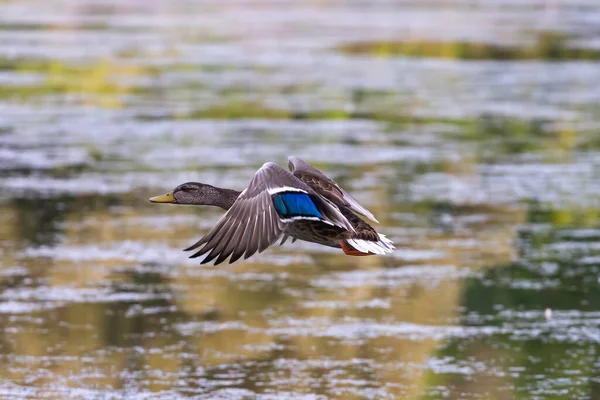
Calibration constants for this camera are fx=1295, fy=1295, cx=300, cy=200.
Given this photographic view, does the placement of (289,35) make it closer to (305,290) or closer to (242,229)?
(305,290)

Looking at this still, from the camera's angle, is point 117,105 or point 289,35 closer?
point 117,105

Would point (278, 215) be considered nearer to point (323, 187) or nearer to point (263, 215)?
point (263, 215)

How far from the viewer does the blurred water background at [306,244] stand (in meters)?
7.62

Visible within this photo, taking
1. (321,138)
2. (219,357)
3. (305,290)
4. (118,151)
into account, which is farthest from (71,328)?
(321,138)

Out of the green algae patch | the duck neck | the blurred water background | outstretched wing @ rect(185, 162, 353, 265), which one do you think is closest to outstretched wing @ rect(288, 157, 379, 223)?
the duck neck

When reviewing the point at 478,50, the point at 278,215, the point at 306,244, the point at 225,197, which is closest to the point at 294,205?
the point at 278,215

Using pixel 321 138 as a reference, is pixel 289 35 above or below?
above

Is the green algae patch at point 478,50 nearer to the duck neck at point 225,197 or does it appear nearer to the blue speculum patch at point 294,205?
the duck neck at point 225,197

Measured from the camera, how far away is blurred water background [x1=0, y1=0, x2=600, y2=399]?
762cm

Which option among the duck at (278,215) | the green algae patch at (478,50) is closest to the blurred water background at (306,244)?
the green algae patch at (478,50)

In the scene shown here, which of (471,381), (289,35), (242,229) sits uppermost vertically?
(289,35)

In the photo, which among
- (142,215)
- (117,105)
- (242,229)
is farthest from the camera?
(117,105)

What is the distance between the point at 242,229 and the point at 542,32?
26.1 metres

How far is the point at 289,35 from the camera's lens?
104 ft
